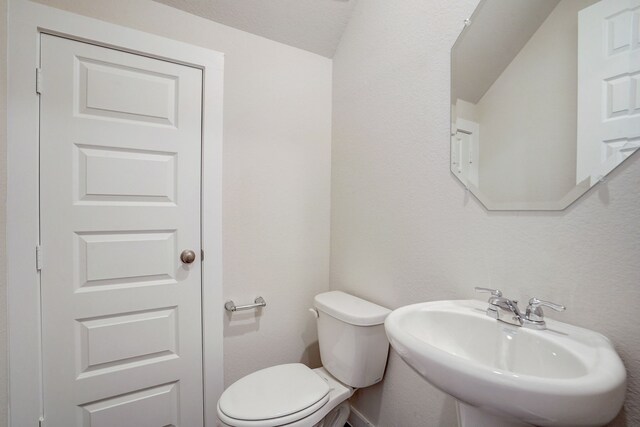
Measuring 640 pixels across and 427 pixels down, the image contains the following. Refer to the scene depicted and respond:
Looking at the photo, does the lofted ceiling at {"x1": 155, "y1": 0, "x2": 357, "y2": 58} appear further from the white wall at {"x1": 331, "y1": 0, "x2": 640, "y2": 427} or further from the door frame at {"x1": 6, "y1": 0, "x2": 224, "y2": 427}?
Result: the door frame at {"x1": 6, "y1": 0, "x2": 224, "y2": 427}

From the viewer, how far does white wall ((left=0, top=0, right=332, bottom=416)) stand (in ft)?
4.86

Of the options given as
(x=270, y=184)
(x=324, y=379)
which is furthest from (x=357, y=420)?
(x=270, y=184)

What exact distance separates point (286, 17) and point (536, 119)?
1310 millimetres

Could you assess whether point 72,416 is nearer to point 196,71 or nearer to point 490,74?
point 196,71

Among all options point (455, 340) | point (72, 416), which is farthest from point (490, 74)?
point (72, 416)

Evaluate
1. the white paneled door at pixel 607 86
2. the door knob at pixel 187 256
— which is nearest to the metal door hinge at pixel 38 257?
the door knob at pixel 187 256

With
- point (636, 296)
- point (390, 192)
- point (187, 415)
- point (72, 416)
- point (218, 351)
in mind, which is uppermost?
point (390, 192)

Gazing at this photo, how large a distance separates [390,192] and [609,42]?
82 cm

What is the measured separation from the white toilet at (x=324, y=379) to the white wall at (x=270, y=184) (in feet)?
0.96

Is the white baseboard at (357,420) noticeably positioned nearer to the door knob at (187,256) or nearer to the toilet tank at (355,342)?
the toilet tank at (355,342)

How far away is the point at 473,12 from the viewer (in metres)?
1.01

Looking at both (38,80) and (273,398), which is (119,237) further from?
(273,398)

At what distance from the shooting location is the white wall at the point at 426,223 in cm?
72

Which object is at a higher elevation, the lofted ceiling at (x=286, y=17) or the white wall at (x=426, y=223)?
the lofted ceiling at (x=286, y=17)
